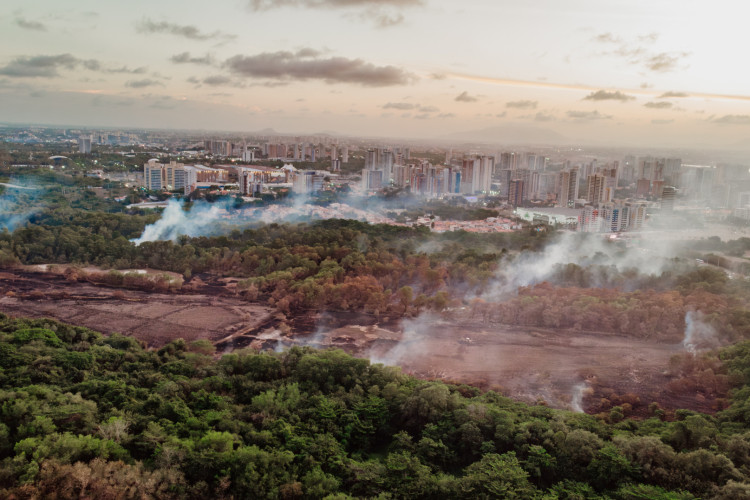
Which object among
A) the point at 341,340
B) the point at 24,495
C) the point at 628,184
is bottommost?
the point at 341,340

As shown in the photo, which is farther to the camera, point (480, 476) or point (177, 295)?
point (177, 295)

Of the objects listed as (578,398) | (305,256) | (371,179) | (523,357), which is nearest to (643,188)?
(371,179)

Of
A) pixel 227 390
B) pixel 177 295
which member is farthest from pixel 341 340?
pixel 177 295

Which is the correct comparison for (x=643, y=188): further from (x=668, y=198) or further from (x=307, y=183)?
(x=307, y=183)

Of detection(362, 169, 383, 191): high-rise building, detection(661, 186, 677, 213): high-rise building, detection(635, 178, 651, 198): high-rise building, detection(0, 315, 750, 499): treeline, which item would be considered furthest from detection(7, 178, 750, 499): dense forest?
detection(362, 169, 383, 191): high-rise building

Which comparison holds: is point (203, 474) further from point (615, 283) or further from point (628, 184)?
point (628, 184)

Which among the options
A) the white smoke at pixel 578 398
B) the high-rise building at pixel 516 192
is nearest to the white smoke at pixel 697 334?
the white smoke at pixel 578 398

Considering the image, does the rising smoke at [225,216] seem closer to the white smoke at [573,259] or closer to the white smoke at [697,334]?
the white smoke at [573,259]
